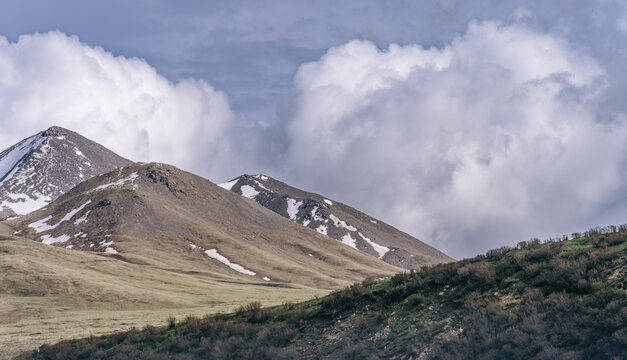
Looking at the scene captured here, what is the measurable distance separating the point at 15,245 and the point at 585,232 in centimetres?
9263

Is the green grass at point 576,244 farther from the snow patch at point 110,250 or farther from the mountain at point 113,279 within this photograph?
the snow patch at point 110,250

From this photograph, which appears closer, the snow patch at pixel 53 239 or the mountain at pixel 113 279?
the mountain at pixel 113 279

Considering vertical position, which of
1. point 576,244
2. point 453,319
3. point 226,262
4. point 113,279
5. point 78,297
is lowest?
point 78,297

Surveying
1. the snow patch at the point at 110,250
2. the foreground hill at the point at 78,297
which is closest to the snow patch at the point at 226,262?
the snow patch at the point at 110,250

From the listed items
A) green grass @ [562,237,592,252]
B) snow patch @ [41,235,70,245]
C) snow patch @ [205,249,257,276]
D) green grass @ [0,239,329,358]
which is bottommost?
green grass @ [0,239,329,358]

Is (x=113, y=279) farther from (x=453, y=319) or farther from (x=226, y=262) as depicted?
(x=226, y=262)

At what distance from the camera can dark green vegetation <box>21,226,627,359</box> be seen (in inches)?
736

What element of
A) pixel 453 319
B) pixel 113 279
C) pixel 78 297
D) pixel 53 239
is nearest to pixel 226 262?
pixel 53 239

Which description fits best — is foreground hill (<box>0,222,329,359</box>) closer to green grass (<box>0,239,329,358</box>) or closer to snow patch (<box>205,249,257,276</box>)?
green grass (<box>0,239,329,358</box>)

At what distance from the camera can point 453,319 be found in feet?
73.5

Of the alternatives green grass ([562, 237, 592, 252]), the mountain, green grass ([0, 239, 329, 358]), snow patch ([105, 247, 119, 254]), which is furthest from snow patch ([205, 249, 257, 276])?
green grass ([562, 237, 592, 252])

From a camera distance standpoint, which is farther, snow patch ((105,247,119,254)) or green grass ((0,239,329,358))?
snow patch ((105,247,119,254))

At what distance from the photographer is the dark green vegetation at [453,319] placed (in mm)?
18688

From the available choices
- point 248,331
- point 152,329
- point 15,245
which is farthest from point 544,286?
point 15,245
